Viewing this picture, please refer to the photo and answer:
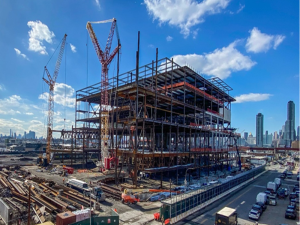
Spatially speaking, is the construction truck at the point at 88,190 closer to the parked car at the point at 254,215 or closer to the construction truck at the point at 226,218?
the construction truck at the point at 226,218

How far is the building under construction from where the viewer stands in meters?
41.6

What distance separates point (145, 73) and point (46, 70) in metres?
49.9

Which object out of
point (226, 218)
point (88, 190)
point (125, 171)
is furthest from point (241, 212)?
point (125, 171)

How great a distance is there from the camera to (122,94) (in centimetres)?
4325

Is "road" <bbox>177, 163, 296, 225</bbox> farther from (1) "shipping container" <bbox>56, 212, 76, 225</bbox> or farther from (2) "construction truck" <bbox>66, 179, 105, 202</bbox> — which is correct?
(2) "construction truck" <bbox>66, 179, 105, 202</bbox>

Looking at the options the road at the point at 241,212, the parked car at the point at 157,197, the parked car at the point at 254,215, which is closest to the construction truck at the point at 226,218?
the road at the point at 241,212

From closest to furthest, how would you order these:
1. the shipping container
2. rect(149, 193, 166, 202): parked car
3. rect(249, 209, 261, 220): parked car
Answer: the shipping container < rect(249, 209, 261, 220): parked car < rect(149, 193, 166, 202): parked car

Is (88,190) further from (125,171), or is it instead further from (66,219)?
(125,171)

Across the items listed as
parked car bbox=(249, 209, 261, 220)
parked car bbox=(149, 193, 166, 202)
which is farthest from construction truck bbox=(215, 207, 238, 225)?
parked car bbox=(149, 193, 166, 202)

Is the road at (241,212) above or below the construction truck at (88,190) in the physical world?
below

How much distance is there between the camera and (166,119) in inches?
2694

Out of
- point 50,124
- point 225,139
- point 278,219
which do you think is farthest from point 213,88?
point 50,124

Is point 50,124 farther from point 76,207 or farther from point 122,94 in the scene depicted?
point 76,207

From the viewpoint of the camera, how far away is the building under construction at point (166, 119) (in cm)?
4162
